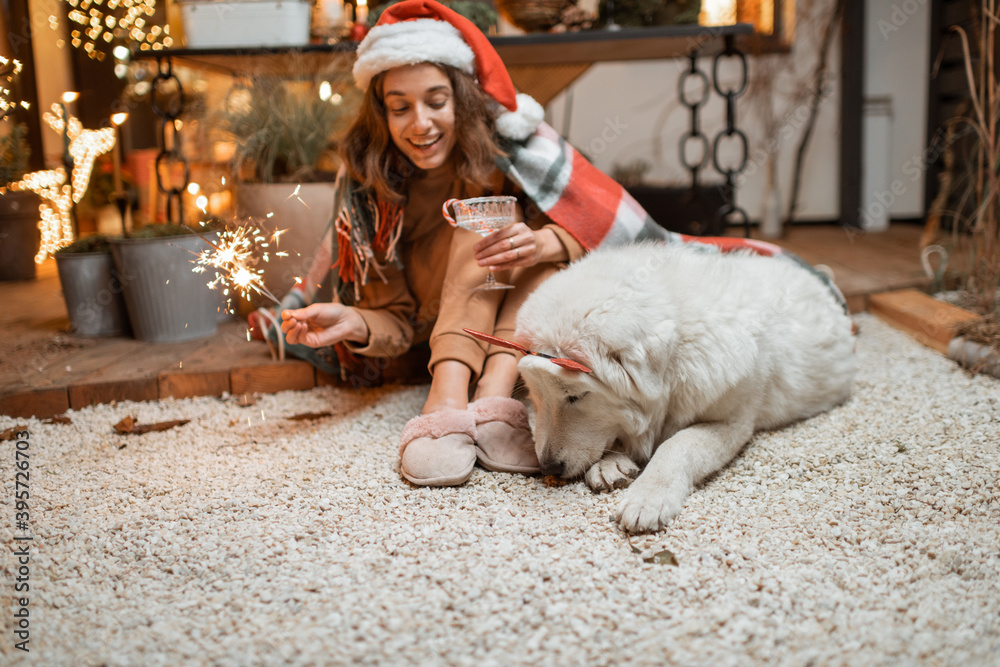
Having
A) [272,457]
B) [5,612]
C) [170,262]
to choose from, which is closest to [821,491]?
[272,457]

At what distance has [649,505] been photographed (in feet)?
4.57

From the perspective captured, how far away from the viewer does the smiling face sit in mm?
1889

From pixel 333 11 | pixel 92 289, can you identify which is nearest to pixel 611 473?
pixel 92 289

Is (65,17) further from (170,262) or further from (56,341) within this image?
(56,341)

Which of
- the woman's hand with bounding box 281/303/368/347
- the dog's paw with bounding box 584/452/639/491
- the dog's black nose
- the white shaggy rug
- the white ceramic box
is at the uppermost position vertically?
the white ceramic box

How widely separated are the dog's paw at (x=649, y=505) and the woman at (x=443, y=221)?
0.31 m

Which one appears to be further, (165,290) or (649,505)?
(165,290)

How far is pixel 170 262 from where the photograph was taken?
8.14ft

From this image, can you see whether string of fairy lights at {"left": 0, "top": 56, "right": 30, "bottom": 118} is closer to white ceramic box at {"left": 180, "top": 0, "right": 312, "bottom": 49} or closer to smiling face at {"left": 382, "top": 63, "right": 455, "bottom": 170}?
smiling face at {"left": 382, "top": 63, "right": 455, "bottom": 170}

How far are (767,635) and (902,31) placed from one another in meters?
5.58

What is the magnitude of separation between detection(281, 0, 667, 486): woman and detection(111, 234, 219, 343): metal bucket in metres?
0.71

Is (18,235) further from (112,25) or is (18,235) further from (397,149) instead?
(397,149)

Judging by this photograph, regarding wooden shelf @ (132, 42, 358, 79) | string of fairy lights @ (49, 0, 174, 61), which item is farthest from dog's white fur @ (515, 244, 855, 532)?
wooden shelf @ (132, 42, 358, 79)

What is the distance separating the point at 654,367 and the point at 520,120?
3.18 feet
